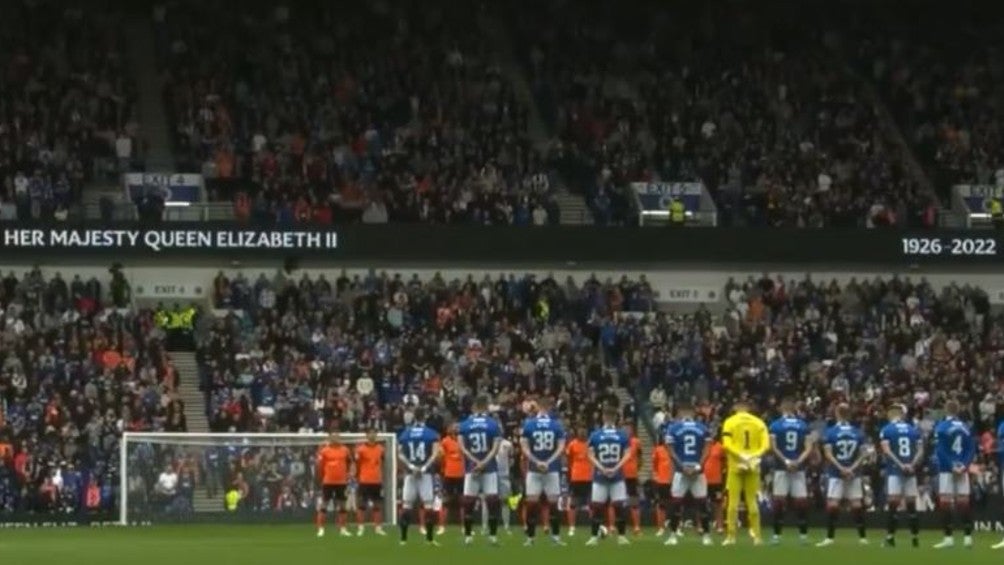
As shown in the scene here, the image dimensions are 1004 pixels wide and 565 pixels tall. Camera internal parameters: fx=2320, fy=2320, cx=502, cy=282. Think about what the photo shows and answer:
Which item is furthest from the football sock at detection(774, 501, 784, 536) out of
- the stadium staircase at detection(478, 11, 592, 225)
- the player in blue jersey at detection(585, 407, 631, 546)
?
the stadium staircase at detection(478, 11, 592, 225)

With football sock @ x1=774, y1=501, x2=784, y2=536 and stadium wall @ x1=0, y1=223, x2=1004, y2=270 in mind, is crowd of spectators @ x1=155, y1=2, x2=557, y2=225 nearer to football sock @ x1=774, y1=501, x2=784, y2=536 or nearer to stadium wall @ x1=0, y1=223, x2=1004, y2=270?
stadium wall @ x1=0, y1=223, x2=1004, y2=270

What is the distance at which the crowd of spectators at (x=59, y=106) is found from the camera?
49250mm

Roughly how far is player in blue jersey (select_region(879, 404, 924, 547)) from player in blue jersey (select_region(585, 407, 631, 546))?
3.64 metres

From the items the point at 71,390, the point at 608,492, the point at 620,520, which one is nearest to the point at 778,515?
the point at 620,520

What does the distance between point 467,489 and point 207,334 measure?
17100mm

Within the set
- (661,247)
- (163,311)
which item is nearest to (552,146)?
(661,247)

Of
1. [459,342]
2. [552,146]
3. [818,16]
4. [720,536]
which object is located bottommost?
[720,536]

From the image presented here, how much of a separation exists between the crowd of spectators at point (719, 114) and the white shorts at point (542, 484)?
1992 cm

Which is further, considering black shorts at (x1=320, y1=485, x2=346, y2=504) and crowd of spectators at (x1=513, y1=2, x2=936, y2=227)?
crowd of spectators at (x1=513, y1=2, x2=936, y2=227)

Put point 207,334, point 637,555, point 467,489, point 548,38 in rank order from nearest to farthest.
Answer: point 637,555 < point 467,489 < point 207,334 < point 548,38

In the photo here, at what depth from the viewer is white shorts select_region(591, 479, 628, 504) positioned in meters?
32.0

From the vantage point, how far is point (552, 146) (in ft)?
174

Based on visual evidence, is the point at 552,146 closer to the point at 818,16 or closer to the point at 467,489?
the point at 818,16

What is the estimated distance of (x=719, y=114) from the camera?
180ft
